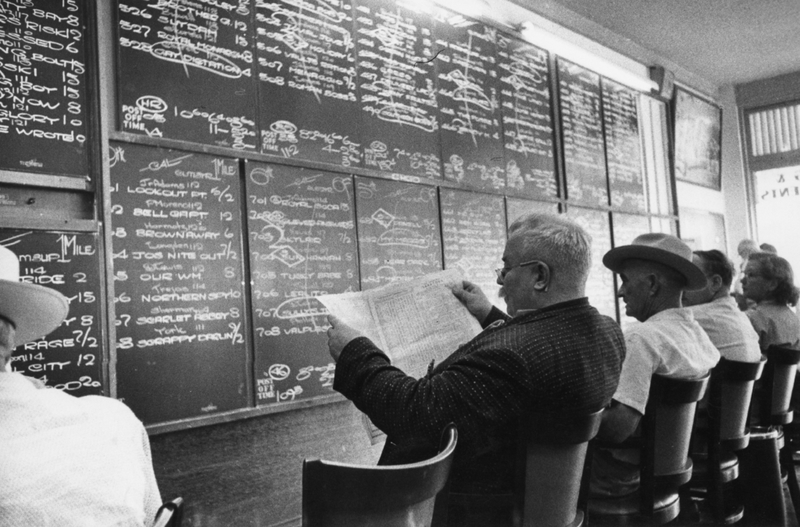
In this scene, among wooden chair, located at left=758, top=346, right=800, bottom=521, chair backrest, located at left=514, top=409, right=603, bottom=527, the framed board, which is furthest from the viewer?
the framed board

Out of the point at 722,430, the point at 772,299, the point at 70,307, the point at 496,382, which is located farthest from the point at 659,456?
the point at 772,299

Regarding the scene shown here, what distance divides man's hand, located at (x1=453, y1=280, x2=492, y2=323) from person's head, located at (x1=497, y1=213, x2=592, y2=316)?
0.71ft

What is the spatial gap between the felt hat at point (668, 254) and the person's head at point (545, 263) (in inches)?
37.9

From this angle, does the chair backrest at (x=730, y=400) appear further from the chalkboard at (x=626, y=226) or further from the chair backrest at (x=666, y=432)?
the chalkboard at (x=626, y=226)

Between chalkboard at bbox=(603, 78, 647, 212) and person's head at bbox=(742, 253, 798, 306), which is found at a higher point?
chalkboard at bbox=(603, 78, 647, 212)

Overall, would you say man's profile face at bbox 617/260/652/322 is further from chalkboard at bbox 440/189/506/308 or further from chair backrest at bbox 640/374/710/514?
chalkboard at bbox 440/189/506/308

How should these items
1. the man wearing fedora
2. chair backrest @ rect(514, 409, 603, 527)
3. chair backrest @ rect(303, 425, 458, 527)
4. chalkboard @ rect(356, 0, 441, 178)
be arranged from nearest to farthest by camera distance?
chair backrest @ rect(303, 425, 458, 527) < the man wearing fedora < chair backrest @ rect(514, 409, 603, 527) < chalkboard @ rect(356, 0, 441, 178)

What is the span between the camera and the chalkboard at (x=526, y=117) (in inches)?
195

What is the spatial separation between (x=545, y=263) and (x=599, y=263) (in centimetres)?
403

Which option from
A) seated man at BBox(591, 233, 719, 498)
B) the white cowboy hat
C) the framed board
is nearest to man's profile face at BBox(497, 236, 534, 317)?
seated man at BBox(591, 233, 719, 498)

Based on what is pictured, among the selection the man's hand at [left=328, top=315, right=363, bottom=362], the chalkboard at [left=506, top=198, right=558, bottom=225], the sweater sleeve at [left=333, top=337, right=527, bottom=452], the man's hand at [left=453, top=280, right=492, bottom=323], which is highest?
the chalkboard at [left=506, top=198, right=558, bottom=225]

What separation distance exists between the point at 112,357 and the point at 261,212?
96cm

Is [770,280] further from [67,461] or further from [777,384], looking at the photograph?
[67,461]

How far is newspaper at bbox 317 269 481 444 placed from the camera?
6.39 ft
